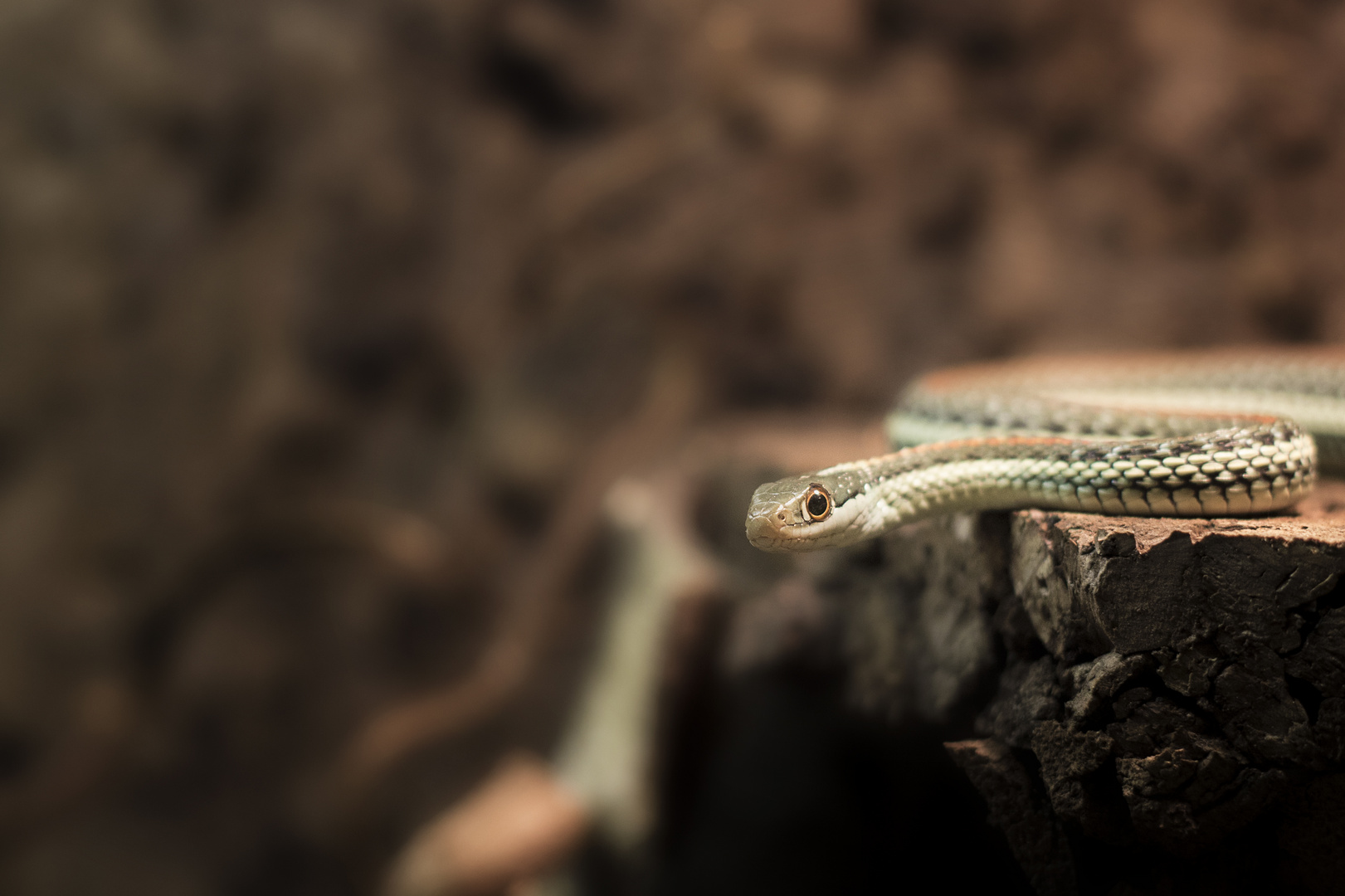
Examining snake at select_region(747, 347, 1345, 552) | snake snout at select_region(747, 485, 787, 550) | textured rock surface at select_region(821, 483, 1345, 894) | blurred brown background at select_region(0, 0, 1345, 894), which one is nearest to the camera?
textured rock surface at select_region(821, 483, 1345, 894)

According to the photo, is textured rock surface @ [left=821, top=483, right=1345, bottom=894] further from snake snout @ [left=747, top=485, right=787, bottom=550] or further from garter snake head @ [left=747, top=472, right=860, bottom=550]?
snake snout @ [left=747, top=485, right=787, bottom=550]

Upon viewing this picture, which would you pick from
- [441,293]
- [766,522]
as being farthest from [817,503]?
[441,293]

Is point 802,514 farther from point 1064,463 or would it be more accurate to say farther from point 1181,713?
point 1181,713

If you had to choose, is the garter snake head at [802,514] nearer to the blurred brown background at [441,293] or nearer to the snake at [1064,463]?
the snake at [1064,463]

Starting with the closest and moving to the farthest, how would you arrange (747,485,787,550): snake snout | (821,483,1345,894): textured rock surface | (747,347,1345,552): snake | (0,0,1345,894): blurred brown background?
(821,483,1345,894): textured rock surface < (747,347,1345,552): snake < (747,485,787,550): snake snout < (0,0,1345,894): blurred brown background

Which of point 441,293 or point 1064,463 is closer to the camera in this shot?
point 1064,463

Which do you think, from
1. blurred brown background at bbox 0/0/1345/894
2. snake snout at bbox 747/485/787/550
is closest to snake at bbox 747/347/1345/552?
snake snout at bbox 747/485/787/550
